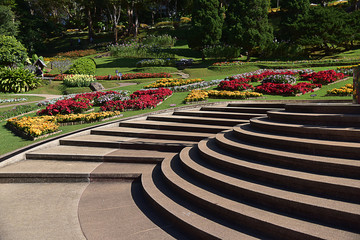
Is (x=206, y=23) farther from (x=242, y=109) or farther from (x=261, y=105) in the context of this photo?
(x=242, y=109)

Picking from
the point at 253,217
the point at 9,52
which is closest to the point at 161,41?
the point at 9,52

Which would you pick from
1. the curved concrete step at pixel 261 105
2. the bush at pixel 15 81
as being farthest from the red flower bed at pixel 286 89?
the bush at pixel 15 81

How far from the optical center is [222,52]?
35.4m

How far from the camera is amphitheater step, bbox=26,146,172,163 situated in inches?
328

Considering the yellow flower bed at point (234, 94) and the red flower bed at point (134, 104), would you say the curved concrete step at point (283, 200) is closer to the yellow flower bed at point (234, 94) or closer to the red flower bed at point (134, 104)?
the red flower bed at point (134, 104)

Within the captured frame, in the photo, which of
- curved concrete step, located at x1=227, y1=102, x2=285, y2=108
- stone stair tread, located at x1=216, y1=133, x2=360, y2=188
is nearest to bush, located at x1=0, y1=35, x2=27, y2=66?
curved concrete step, located at x1=227, y1=102, x2=285, y2=108

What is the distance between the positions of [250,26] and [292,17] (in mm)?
6646

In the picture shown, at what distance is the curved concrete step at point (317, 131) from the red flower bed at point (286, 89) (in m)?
7.82

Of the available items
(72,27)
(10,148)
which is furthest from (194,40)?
(72,27)

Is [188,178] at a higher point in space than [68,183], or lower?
higher

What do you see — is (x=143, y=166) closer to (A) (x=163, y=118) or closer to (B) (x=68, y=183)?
(B) (x=68, y=183)

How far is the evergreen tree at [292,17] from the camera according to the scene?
34969mm

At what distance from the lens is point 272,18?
5356 centimetres

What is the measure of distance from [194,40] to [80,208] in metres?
34.4
